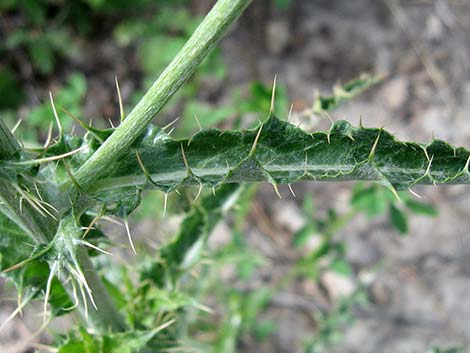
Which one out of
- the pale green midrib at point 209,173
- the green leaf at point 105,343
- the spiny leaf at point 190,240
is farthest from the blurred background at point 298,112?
the pale green midrib at point 209,173

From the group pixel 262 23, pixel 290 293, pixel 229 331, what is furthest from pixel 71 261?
pixel 262 23

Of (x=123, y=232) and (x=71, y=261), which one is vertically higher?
(x=71, y=261)

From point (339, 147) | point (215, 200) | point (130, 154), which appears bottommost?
point (215, 200)

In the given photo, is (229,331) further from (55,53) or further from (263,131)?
(55,53)

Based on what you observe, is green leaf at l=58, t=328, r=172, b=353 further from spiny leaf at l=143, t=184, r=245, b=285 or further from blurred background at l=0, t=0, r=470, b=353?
blurred background at l=0, t=0, r=470, b=353

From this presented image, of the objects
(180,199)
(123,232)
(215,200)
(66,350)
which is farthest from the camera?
(123,232)
